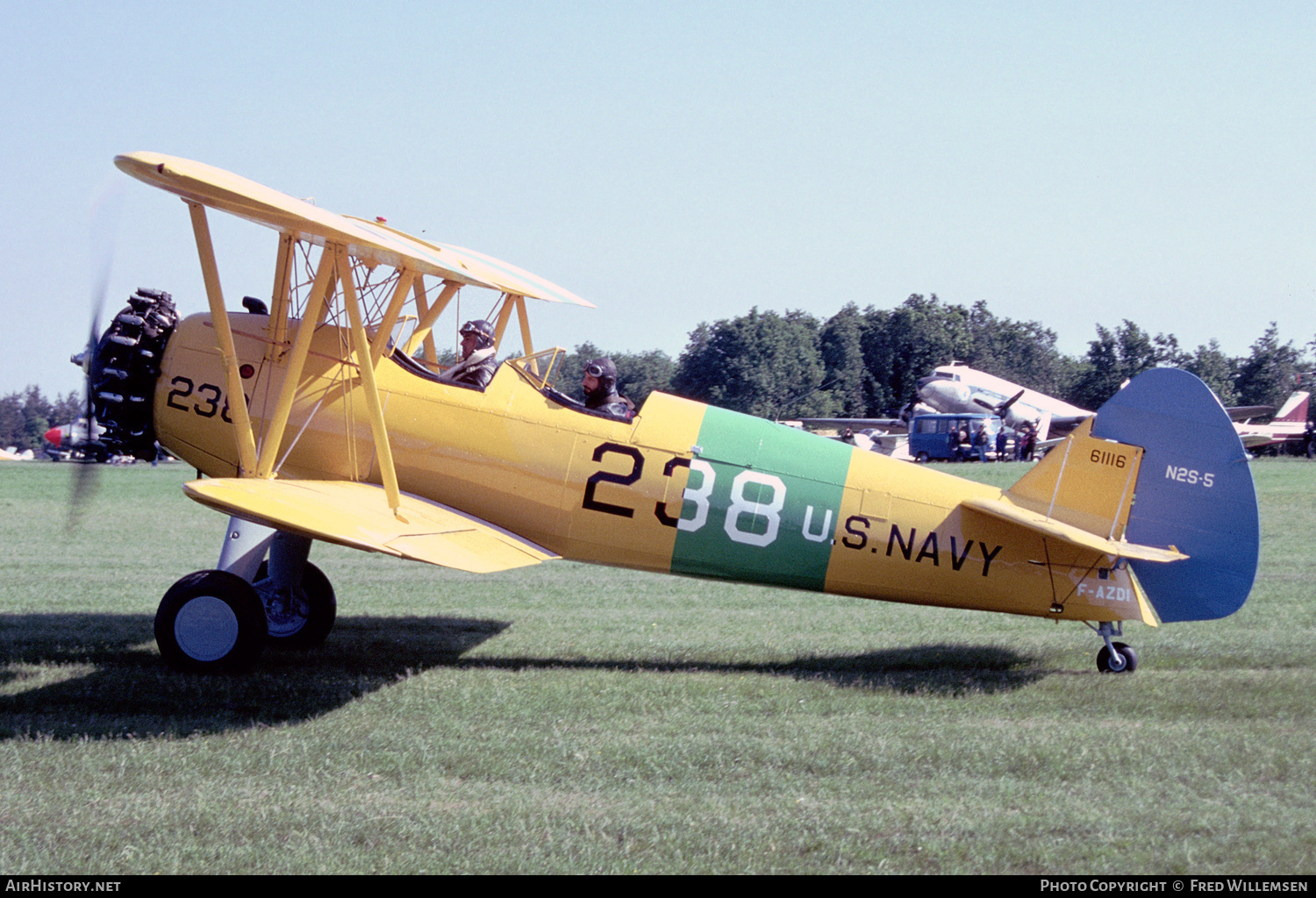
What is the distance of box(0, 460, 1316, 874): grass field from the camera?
3.87 metres

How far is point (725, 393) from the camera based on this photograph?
4988cm

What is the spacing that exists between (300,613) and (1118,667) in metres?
5.58

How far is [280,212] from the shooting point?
5578mm

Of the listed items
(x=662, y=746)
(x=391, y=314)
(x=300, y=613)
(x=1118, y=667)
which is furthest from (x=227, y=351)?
(x=1118, y=667)

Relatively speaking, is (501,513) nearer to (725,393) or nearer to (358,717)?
(358,717)

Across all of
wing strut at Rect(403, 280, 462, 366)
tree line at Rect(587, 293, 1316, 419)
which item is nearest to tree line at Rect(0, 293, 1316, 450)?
tree line at Rect(587, 293, 1316, 419)

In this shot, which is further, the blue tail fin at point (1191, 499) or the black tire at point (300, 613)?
the black tire at point (300, 613)

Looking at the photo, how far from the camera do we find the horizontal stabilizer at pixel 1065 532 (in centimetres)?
601

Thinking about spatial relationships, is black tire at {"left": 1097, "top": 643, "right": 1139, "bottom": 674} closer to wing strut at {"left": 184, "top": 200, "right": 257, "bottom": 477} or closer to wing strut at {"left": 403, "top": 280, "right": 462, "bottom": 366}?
wing strut at {"left": 403, "top": 280, "right": 462, "bottom": 366}

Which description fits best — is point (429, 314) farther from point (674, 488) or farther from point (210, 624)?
point (210, 624)

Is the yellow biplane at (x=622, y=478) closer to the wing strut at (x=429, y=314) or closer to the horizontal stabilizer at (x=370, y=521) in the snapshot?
the horizontal stabilizer at (x=370, y=521)

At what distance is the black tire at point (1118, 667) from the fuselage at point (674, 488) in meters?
0.36

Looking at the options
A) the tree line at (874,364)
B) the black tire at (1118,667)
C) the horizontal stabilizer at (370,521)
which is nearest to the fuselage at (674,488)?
the horizontal stabilizer at (370,521)

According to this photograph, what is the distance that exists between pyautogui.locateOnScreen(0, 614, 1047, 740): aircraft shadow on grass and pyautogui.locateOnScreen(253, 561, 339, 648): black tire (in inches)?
6.8
